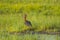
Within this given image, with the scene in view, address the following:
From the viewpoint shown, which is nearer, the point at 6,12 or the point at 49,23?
the point at 49,23

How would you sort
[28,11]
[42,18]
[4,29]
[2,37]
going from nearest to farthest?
[2,37], [4,29], [42,18], [28,11]

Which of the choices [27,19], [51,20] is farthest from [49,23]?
[27,19]

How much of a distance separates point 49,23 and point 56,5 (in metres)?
0.61

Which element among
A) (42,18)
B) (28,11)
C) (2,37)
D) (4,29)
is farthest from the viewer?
(28,11)

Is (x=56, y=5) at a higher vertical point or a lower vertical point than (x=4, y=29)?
higher

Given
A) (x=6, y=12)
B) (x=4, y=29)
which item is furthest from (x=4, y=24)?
(x=6, y=12)

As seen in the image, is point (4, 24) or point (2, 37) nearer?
point (2, 37)

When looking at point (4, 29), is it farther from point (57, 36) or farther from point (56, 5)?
point (56, 5)

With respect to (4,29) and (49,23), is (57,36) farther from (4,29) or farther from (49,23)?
(4,29)

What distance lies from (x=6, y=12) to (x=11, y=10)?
0.33 ft

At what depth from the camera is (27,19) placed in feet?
12.2

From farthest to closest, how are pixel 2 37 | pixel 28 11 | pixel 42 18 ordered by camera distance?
pixel 28 11, pixel 42 18, pixel 2 37

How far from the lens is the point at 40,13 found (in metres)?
3.95

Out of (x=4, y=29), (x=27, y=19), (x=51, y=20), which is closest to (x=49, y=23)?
(x=51, y=20)
